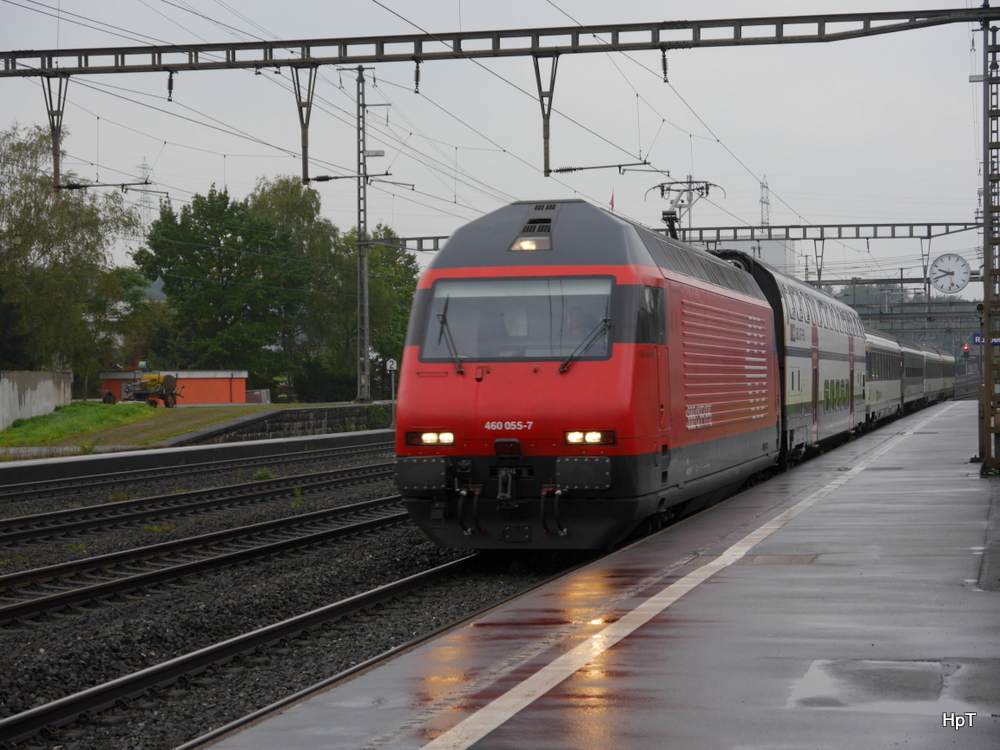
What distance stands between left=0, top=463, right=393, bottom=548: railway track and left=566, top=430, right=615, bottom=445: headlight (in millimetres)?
8068

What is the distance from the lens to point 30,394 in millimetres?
39969

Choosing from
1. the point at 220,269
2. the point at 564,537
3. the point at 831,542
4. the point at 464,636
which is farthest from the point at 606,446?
the point at 220,269

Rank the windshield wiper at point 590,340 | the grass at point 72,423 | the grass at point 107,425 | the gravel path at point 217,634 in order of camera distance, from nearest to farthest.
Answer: the gravel path at point 217,634
the windshield wiper at point 590,340
the grass at point 107,425
the grass at point 72,423

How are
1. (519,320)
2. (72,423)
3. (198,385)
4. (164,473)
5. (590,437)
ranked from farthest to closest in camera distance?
(198,385) → (72,423) → (164,473) → (519,320) → (590,437)

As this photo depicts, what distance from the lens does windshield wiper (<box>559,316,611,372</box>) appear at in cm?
1128

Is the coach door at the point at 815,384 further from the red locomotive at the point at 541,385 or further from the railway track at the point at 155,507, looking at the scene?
the red locomotive at the point at 541,385

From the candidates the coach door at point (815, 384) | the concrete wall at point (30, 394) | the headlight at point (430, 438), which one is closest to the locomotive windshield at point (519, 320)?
the headlight at point (430, 438)

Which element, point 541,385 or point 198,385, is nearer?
point 541,385

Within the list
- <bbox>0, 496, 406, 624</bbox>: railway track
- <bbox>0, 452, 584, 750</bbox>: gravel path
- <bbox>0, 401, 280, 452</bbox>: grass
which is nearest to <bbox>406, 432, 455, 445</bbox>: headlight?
<bbox>0, 452, 584, 750</bbox>: gravel path

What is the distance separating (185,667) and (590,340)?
4.93 meters

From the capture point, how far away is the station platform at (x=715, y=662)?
5.41 meters

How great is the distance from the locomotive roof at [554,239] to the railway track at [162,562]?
403cm

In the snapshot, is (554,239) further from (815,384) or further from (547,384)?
(815,384)

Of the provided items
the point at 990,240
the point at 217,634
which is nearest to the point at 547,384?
the point at 217,634
